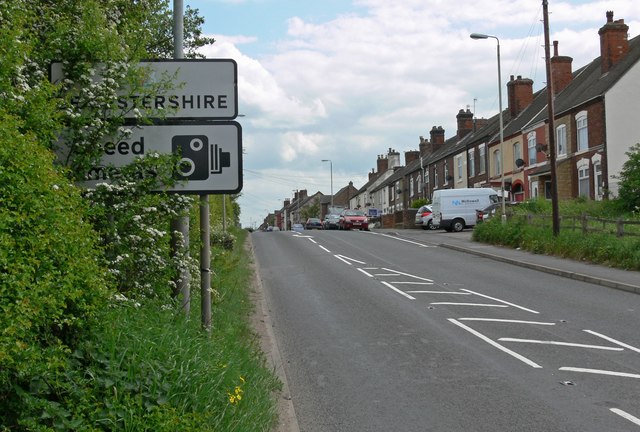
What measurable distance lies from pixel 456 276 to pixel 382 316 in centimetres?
677

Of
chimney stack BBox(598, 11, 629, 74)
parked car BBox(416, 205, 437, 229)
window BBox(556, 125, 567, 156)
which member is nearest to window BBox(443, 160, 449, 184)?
parked car BBox(416, 205, 437, 229)

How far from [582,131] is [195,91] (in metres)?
34.2

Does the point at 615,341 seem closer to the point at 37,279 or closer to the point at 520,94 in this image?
the point at 37,279

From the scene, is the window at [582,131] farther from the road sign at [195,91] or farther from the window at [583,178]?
the road sign at [195,91]

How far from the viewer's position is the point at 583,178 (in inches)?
1458

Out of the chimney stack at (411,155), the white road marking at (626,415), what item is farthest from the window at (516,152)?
the white road marking at (626,415)

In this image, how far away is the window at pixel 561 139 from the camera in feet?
127

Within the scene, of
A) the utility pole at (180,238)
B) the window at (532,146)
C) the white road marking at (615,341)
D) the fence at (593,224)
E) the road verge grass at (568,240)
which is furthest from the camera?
the window at (532,146)

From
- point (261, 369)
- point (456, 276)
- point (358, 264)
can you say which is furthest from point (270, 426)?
point (358, 264)

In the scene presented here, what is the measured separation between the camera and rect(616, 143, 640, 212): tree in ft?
98.1

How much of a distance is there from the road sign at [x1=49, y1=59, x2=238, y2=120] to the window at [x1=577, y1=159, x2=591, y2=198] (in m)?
33.2

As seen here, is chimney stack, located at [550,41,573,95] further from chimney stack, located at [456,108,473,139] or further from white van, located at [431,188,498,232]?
Answer: chimney stack, located at [456,108,473,139]

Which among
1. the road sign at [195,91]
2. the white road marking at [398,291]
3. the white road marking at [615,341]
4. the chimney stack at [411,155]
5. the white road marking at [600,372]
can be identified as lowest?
the white road marking at [600,372]

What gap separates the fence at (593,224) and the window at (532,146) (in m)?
14.8
